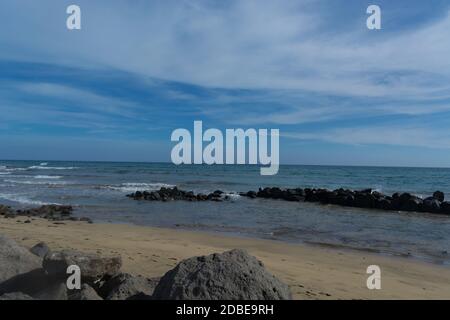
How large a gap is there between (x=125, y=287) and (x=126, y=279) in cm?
15

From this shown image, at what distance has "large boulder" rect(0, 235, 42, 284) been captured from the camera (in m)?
5.36


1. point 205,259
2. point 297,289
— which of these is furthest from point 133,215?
point 205,259

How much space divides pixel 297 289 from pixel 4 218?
11307mm

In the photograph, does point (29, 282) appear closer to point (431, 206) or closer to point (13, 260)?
point (13, 260)

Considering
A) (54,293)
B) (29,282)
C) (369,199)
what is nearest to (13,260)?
(29,282)

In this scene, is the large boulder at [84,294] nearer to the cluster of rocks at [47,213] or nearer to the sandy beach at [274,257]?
the sandy beach at [274,257]

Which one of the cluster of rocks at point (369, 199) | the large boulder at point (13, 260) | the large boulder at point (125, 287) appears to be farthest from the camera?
the cluster of rocks at point (369, 199)

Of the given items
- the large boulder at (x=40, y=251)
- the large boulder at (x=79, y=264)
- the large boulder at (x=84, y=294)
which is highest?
the large boulder at (x=79, y=264)

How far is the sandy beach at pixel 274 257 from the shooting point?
22.7 ft

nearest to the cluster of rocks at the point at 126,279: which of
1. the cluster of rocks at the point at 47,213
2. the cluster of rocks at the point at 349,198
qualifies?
the cluster of rocks at the point at 47,213

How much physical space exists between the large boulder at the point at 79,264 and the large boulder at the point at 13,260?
414 millimetres

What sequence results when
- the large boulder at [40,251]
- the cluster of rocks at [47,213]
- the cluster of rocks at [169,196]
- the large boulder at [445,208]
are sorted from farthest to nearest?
the cluster of rocks at [169,196] → the large boulder at [445,208] → the cluster of rocks at [47,213] → the large boulder at [40,251]

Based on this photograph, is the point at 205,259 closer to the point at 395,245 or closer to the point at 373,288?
the point at 373,288

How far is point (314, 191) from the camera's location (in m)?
28.8
